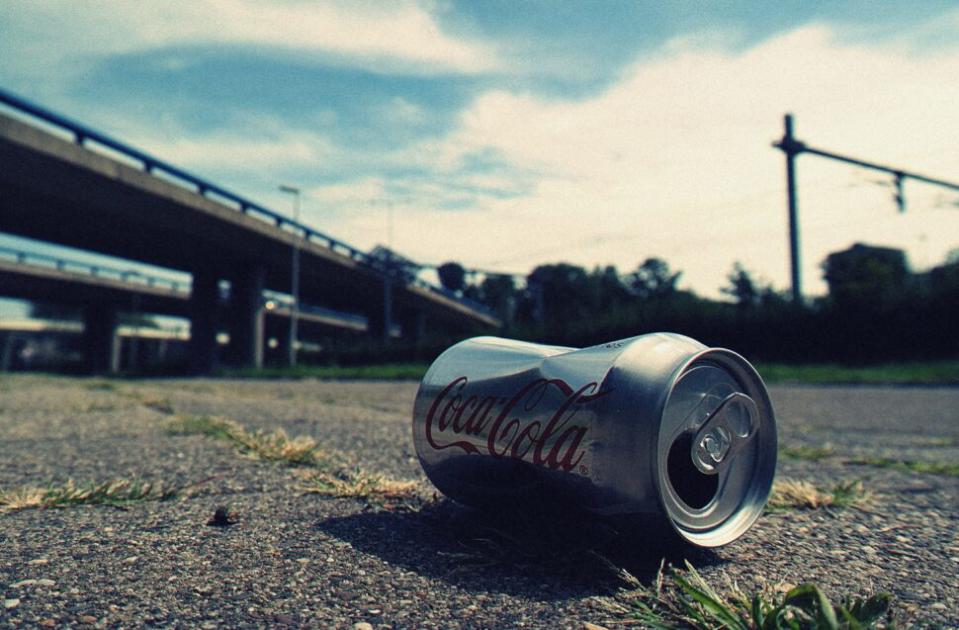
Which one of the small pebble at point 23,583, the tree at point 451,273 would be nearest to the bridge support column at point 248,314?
the tree at point 451,273

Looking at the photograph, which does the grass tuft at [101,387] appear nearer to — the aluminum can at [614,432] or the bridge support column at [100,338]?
the aluminum can at [614,432]

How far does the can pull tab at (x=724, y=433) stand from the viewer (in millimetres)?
1475

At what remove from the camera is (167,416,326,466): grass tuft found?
277cm

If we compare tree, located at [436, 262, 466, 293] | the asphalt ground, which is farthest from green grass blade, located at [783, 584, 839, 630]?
tree, located at [436, 262, 466, 293]

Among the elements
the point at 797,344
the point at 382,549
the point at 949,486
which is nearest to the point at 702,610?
the point at 382,549

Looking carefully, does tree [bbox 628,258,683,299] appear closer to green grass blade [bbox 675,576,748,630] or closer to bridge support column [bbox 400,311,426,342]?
bridge support column [bbox 400,311,426,342]

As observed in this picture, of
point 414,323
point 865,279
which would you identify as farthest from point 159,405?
point 414,323

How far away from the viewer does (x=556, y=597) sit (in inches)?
48.7

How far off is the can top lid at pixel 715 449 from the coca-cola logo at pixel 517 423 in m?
0.19

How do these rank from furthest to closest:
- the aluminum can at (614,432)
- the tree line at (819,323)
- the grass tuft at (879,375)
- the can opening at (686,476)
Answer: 1. the tree line at (819,323)
2. the grass tuft at (879,375)
3. the can opening at (686,476)
4. the aluminum can at (614,432)

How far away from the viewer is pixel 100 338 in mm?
39688

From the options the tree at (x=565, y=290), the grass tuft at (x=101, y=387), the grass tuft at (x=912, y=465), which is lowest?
the grass tuft at (x=101, y=387)

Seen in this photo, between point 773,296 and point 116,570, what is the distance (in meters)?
22.1

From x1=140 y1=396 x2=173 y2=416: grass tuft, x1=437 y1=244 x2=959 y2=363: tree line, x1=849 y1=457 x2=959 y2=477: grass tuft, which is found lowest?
x1=849 y1=457 x2=959 y2=477: grass tuft
